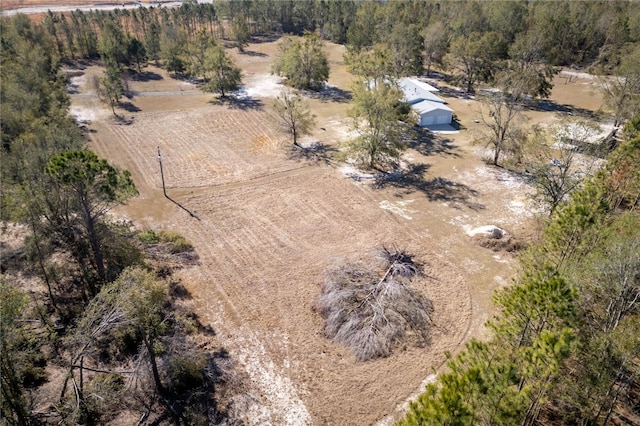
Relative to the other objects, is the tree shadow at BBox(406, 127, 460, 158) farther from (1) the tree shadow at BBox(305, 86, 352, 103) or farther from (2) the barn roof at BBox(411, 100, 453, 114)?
(1) the tree shadow at BBox(305, 86, 352, 103)

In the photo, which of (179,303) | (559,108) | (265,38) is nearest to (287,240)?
(179,303)

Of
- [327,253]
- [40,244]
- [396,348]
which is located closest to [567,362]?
[396,348]

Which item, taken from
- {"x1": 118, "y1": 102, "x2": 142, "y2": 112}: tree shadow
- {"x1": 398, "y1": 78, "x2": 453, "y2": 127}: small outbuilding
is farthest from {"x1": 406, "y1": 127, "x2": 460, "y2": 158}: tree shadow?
{"x1": 118, "y1": 102, "x2": 142, "y2": 112}: tree shadow

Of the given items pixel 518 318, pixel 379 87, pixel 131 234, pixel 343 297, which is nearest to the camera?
pixel 518 318

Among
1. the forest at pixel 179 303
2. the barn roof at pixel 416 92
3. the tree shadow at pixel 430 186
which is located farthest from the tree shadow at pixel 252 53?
the tree shadow at pixel 430 186

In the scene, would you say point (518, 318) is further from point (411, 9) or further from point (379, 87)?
point (411, 9)

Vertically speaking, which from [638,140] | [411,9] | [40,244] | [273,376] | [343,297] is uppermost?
[411,9]

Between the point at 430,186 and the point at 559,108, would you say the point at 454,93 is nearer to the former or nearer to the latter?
the point at 559,108
